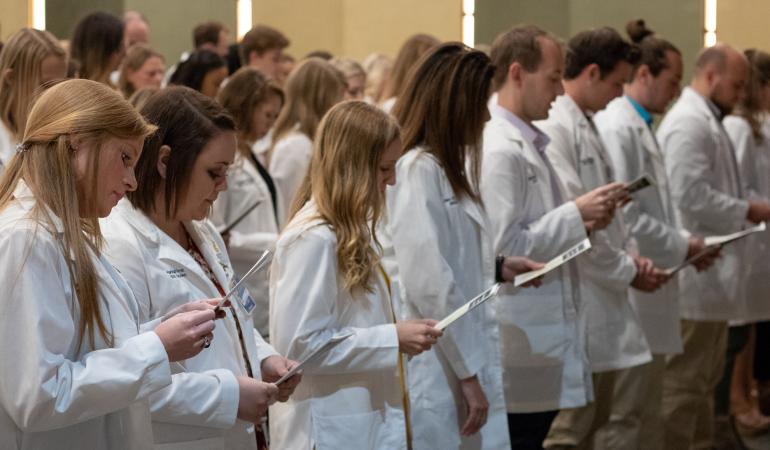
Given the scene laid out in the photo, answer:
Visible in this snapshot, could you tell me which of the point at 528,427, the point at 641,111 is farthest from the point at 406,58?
the point at 528,427

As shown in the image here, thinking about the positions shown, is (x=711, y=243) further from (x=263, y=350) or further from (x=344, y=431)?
(x=263, y=350)

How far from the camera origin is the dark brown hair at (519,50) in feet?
15.0

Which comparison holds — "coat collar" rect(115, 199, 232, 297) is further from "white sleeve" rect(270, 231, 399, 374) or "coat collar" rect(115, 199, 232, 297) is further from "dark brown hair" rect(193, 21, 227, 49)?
"dark brown hair" rect(193, 21, 227, 49)

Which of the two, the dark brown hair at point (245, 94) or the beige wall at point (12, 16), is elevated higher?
the beige wall at point (12, 16)

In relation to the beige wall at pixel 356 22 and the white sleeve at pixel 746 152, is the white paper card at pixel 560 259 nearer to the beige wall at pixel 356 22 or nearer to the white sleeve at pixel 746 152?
the white sleeve at pixel 746 152

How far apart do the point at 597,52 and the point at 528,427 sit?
159 centimetres

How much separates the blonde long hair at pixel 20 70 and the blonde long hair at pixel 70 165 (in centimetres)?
186

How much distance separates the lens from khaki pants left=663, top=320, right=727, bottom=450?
578 cm

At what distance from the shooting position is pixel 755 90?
711 cm

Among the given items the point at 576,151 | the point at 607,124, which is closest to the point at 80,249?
the point at 576,151

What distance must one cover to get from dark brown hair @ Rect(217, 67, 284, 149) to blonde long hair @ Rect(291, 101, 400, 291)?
1.96 meters

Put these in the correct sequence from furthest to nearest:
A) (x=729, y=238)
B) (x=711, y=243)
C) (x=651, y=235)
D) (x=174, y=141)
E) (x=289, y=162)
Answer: (x=289, y=162), (x=651, y=235), (x=711, y=243), (x=729, y=238), (x=174, y=141)

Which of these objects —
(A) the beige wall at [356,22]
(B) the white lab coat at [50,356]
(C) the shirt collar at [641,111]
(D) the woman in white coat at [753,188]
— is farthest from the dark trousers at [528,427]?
(A) the beige wall at [356,22]

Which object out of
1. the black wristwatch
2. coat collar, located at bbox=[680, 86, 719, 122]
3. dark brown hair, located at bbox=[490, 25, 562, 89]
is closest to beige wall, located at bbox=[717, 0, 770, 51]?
coat collar, located at bbox=[680, 86, 719, 122]
